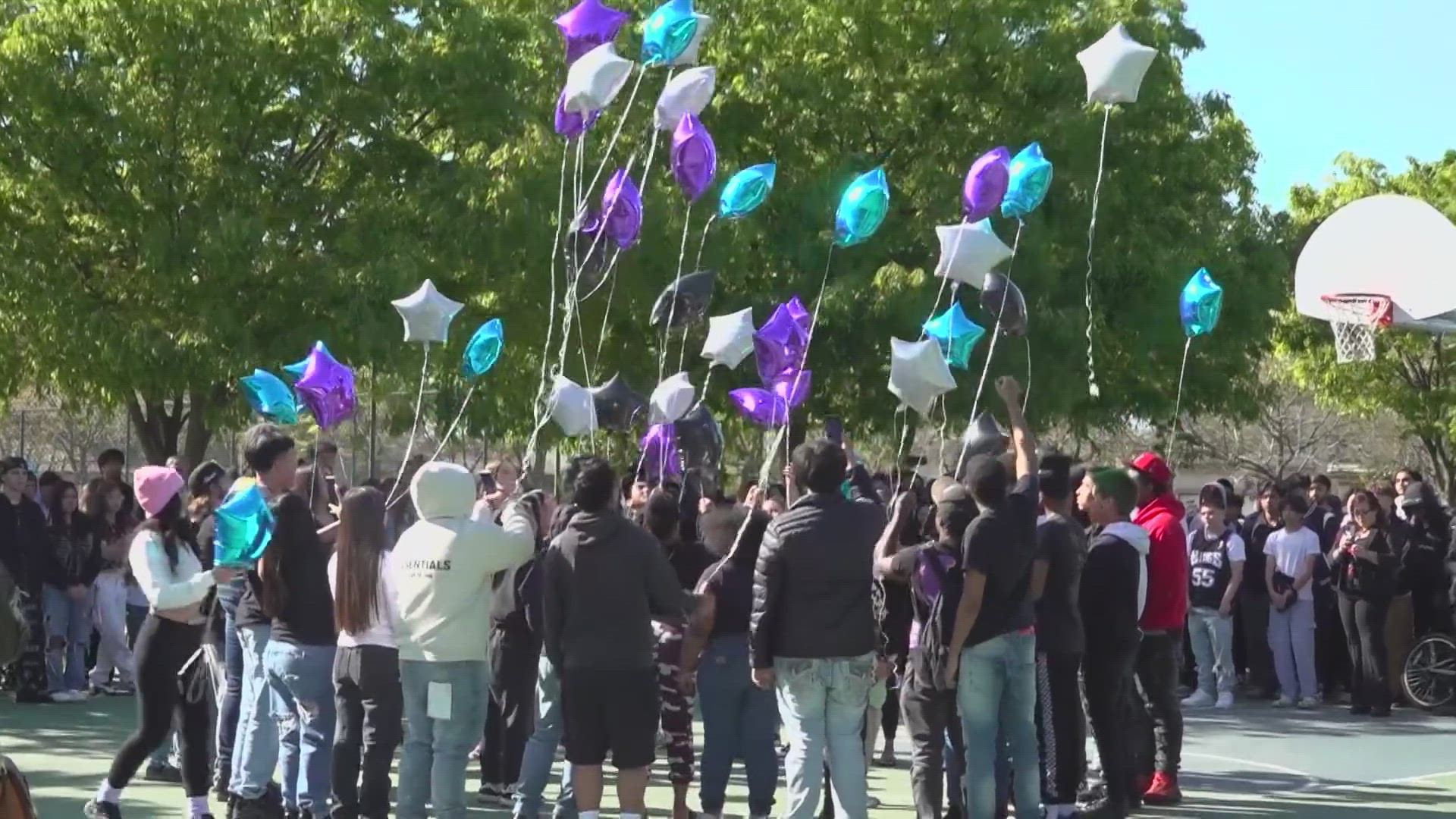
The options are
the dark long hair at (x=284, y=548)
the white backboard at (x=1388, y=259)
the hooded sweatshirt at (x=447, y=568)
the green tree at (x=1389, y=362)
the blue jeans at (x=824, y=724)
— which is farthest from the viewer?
the green tree at (x=1389, y=362)

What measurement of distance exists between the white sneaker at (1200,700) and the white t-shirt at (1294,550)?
1.10 meters

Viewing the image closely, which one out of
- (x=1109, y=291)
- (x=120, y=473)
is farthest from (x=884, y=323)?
(x=120, y=473)

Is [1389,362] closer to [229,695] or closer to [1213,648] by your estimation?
[1213,648]

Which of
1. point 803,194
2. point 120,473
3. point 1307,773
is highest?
point 803,194

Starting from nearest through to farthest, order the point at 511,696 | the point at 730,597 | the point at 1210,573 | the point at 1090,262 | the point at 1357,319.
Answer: the point at 730,597
the point at 511,696
the point at 1210,573
the point at 1357,319
the point at 1090,262

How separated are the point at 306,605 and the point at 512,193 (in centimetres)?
1400

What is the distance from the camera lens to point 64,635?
49.7 feet

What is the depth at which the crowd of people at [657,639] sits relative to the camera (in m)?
8.15

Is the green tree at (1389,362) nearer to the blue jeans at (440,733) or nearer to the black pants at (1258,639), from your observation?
the black pants at (1258,639)

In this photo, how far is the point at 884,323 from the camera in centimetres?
2461

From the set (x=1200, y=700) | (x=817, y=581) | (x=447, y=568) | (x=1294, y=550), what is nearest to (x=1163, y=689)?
(x=817, y=581)

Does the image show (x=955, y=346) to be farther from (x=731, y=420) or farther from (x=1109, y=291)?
(x=731, y=420)

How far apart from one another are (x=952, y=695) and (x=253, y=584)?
336 centimetres

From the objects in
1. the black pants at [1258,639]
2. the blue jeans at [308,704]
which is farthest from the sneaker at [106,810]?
the black pants at [1258,639]
